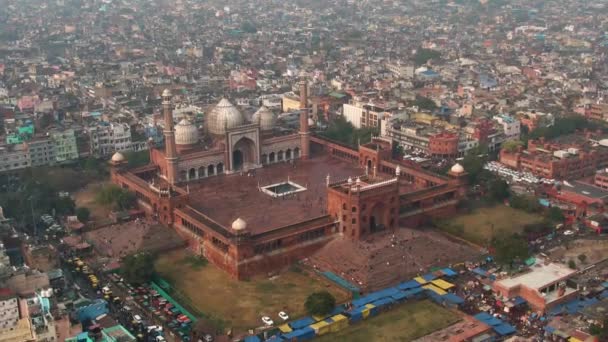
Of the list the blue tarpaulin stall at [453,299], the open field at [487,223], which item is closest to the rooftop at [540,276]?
the blue tarpaulin stall at [453,299]

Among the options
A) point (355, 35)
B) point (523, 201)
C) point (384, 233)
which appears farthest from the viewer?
point (355, 35)

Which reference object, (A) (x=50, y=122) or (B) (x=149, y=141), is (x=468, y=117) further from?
(A) (x=50, y=122)

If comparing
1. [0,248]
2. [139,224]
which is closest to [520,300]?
[139,224]

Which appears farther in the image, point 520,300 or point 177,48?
point 177,48

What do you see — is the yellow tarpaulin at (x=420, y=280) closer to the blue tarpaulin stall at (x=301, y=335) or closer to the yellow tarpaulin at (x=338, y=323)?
the yellow tarpaulin at (x=338, y=323)

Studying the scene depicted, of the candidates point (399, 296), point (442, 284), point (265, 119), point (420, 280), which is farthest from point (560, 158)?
point (399, 296)
